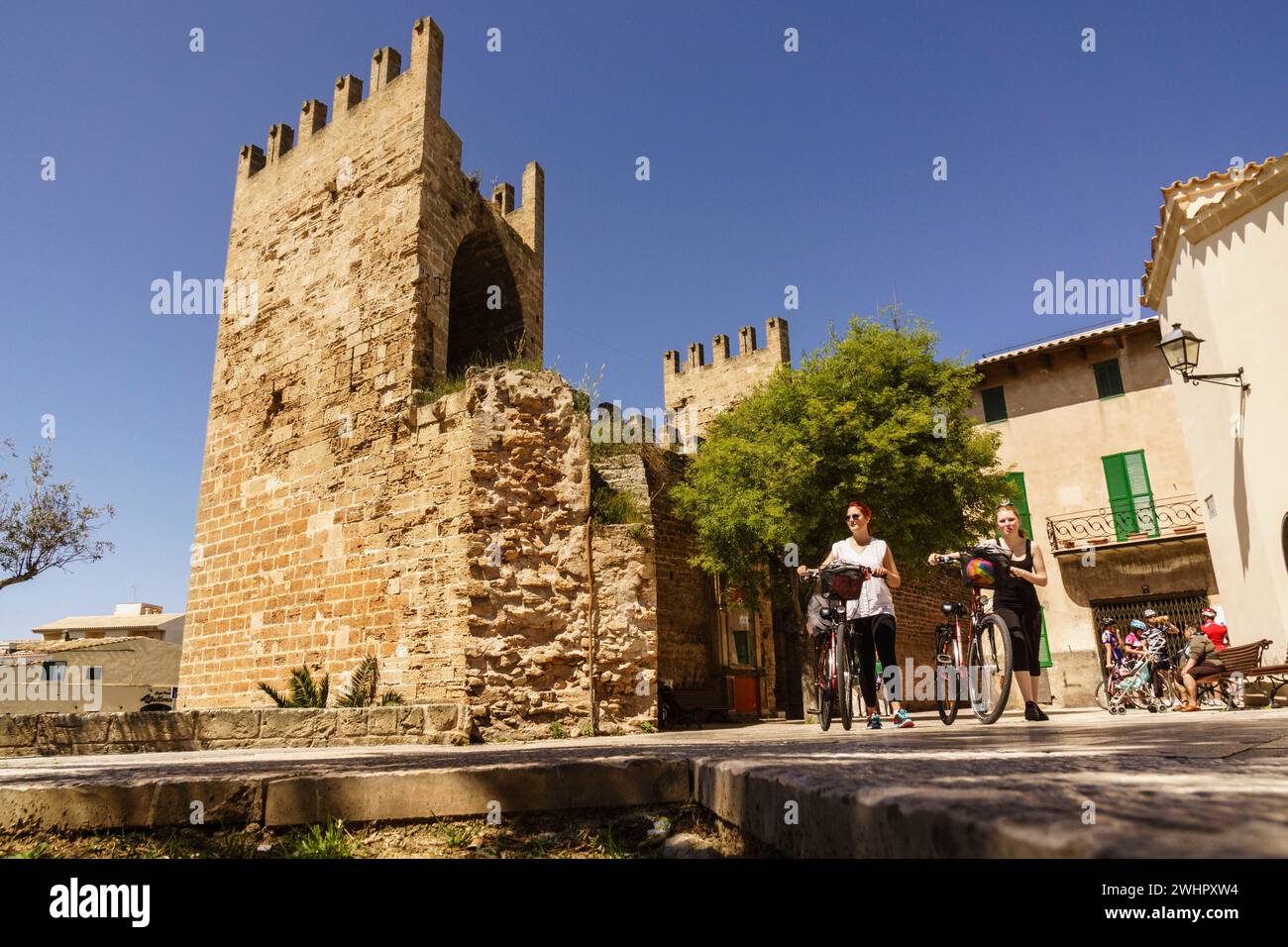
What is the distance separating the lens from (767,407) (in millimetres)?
16031

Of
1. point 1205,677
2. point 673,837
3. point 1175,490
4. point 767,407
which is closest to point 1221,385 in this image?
point 1205,677

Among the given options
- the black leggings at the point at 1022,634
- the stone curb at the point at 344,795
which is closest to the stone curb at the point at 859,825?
the stone curb at the point at 344,795

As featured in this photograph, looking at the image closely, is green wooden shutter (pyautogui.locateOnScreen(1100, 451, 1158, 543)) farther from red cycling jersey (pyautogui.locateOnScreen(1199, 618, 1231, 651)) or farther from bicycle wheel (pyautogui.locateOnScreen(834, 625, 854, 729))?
bicycle wheel (pyautogui.locateOnScreen(834, 625, 854, 729))

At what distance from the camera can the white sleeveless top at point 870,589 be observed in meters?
5.65

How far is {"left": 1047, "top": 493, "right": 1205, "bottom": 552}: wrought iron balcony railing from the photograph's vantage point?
63.3 feet

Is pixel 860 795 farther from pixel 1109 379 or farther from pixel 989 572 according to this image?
pixel 1109 379

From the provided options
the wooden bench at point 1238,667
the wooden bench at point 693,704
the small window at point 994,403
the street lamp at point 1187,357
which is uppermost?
the small window at point 994,403

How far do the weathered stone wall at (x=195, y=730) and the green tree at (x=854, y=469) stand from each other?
830cm

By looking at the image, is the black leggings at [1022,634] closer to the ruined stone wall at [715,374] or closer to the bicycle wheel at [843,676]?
the bicycle wheel at [843,676]

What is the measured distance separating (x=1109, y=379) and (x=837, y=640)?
19.3 meters

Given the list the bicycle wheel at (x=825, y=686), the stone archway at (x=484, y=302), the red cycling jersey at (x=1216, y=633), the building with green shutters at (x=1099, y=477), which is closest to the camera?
the bicycle wheel at (x=825, y=686)

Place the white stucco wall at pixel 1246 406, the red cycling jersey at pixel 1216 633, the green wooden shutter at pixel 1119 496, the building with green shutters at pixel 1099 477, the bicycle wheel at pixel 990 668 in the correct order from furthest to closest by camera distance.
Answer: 1. the green wooden shutter at pixel 1119 496
2. the building with green shutters at pixel 1099 477
3. the red cycling jersey at pixel 1216 633
4. the white stucco wall at pixel 1246 406
5. the bicycle wheel at pixel 990 668

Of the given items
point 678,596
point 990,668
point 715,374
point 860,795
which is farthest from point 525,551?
point 715,374

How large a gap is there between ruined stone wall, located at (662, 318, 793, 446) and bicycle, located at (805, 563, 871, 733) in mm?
26013
